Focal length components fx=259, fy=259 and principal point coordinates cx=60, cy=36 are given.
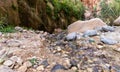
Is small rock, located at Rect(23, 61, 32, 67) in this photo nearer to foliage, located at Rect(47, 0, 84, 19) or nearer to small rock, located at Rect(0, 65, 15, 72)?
small rock, located at Rect(0, 65, 15, 72)

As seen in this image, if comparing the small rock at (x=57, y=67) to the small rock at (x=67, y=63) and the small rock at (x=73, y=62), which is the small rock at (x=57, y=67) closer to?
the small rock at (x=67, y=63)

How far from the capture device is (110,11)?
36.4ft

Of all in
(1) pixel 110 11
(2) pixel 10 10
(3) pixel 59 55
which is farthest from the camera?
(1) pixel 110 11

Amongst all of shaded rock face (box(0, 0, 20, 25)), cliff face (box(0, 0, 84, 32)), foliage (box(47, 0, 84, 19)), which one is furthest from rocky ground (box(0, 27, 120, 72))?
foliage (box(47, 0, 84, 19))

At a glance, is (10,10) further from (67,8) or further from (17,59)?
(67,8)

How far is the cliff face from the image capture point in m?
6.26

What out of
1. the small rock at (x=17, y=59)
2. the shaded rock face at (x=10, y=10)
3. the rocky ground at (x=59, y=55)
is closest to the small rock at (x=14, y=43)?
the rocky ground at (x=59, y=55)

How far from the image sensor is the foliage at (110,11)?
10.8m

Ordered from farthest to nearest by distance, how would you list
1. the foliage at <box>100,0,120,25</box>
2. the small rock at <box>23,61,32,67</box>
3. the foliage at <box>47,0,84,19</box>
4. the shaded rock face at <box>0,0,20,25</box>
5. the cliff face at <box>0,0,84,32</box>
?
the foliage at <box>100,0,120,25</box>, the foliage at <box>47,0,84,19</box>, the cliff face at <box>0,0,84,32</box>, the shaded rock face at <box>0,0,20,25</box>, the small rock at <box>23,61,32,67</box>

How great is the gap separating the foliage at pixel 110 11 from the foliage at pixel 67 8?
3.20ft

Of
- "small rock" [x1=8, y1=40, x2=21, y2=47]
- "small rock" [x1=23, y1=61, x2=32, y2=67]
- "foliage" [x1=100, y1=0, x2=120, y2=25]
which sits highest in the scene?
"foliage" [x1=100, y1=0, x2=120, y2=25]

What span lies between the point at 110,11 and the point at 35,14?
4.53m

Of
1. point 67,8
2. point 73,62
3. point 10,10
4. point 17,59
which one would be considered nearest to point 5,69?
point 17,59

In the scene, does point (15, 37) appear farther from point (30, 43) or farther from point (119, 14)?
point (119, 14)
